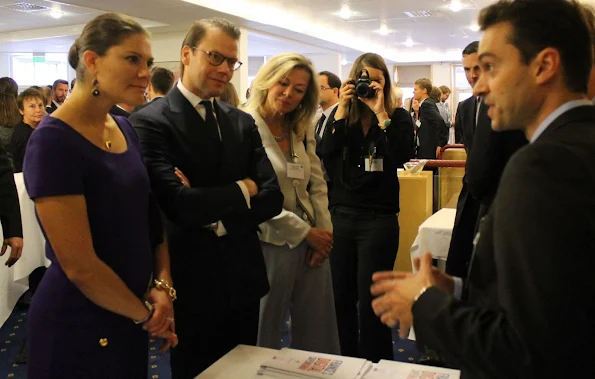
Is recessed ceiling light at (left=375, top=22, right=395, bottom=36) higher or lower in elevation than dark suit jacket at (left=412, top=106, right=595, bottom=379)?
higher

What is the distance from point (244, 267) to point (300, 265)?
52 centimetres

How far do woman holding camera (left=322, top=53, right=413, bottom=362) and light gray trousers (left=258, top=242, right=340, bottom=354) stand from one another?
0.38 metres

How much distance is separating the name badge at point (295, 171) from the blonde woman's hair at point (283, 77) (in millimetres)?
150

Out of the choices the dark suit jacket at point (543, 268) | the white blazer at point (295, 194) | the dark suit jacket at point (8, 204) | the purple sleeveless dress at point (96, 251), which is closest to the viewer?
the dark suit jacket at point (543, 268)

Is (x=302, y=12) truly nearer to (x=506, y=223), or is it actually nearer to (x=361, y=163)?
(x=361, y=163)

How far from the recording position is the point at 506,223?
80 cm

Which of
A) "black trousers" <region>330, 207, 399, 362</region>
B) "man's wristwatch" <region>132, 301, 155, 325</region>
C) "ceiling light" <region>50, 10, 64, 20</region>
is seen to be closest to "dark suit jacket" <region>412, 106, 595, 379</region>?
"man's wristwatch" <region>132, 301, 155, 325</region>

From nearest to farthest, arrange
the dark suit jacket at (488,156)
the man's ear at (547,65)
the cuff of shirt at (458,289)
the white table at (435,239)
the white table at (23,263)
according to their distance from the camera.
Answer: the man's ear at (547,65)
the cuff of shirt at (458,289)
the dark suit jacket at (488,156)
the white table at (435,239)
the white table at (23,263)

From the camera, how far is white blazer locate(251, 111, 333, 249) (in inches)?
82.7

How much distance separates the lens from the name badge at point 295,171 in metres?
2.17

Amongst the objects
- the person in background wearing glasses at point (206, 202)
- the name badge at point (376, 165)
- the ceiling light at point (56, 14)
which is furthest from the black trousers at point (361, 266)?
the ceiling light at point (56, 14)

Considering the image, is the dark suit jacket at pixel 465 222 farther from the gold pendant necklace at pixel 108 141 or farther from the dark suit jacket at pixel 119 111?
the dark suit jacket at pixel 119 111

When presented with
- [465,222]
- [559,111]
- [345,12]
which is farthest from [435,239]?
[345,12]

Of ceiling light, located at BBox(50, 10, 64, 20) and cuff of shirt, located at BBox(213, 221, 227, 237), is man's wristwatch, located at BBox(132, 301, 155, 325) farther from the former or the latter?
ceiling light, located at BBox(50, 10, 64, 20)
